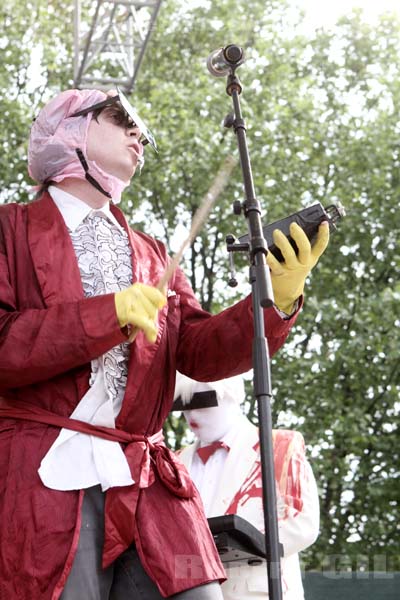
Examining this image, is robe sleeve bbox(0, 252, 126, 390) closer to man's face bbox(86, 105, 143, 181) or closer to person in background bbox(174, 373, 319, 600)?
man's face bbox(86, 105, 143, 181)

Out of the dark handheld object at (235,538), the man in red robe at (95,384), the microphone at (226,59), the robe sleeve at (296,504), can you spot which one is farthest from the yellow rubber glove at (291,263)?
the robe sleeve at (296,504)

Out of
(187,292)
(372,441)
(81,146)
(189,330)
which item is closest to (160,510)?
(189,330)

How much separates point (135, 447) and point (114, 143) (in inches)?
29.7

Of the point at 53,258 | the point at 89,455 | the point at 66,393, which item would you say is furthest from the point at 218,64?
the point at 89,455

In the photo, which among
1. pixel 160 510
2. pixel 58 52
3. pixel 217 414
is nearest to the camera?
pixel 160 510

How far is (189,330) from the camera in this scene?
7.63ft

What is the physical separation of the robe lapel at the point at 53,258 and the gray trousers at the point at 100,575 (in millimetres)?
424

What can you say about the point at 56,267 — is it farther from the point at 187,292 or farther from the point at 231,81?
the point at 231,81

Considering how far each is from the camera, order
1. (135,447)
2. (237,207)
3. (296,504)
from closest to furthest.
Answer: (135,447)
(237,207)
(296,504)

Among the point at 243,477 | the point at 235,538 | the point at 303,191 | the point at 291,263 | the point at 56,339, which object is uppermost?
the point at 303,191

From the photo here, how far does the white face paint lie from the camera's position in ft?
12.5

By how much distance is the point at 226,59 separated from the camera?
251 centimetres

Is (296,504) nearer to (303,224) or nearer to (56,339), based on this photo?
(303,224)

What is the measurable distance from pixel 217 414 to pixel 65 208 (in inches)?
66.4
